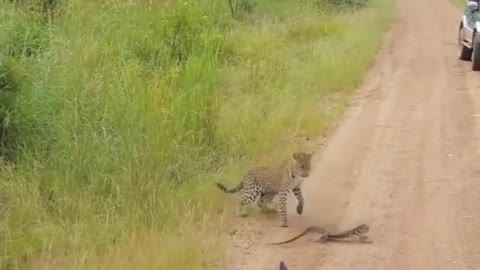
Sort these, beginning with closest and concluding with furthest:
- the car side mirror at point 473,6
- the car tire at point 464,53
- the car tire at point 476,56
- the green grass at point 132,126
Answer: the green grass at point 132,126 < the car tire at point 476,56 < the car side mirror at point 473,6 < the car tire at point 464,53

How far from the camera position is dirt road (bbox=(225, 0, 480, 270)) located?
21.3ft

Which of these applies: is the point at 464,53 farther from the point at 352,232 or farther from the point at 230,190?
the point at 352,232

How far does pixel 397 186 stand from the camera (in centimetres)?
825

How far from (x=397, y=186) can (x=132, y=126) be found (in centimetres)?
252

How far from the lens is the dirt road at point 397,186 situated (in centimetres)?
648

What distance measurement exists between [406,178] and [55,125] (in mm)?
3352

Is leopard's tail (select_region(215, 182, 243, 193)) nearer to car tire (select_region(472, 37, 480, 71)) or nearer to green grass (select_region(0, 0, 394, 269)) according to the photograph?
green grass (select_region(0, 0, 394, 269))

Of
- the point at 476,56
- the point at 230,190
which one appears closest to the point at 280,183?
the point at 230,190

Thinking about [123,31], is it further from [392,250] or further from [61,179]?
[392,250]

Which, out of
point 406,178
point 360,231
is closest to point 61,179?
point 360,231

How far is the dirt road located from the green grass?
440 mm

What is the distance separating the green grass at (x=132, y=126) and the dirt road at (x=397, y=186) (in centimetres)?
44

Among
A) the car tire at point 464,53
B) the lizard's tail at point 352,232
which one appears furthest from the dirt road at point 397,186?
the car tire at point 464,53

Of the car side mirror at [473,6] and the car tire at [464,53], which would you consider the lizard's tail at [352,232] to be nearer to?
the car side mirror at [473,6]
